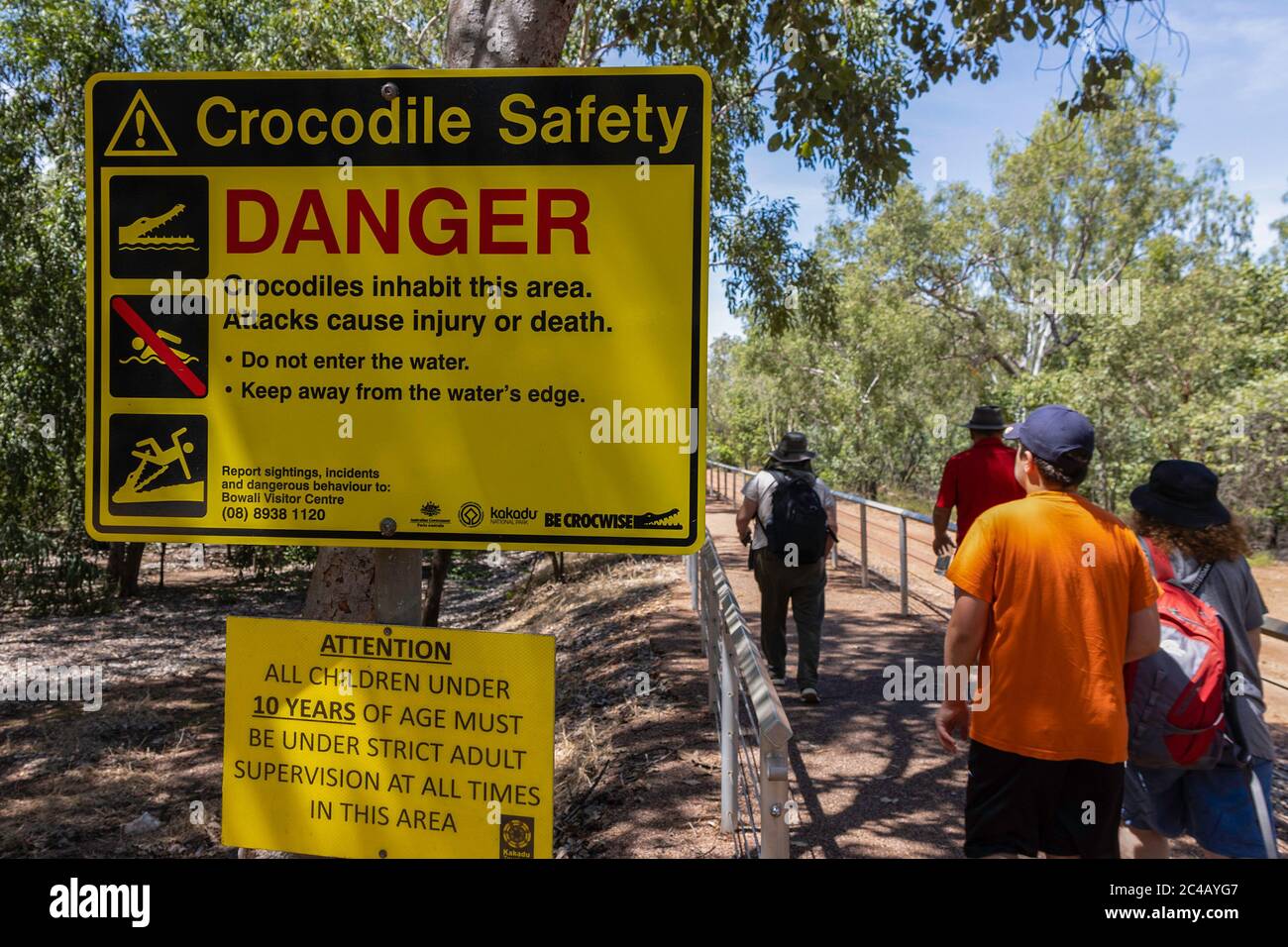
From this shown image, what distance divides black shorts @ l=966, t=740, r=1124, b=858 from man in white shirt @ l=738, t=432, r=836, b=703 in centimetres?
348

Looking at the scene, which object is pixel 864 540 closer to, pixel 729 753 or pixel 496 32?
pixel 729 753

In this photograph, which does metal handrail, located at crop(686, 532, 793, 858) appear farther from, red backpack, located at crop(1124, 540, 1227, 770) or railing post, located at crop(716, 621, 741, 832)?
red backpack, located at crop(1124, 540, 1227, 770)

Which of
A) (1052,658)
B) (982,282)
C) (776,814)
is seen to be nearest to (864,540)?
(1052,658)

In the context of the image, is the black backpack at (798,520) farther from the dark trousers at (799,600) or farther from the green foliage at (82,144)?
the green foliage at (82,144)

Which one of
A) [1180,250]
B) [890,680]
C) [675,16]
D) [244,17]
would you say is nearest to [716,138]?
[675,16]

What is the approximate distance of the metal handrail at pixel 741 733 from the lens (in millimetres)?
2408

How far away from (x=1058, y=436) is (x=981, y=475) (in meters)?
3.17

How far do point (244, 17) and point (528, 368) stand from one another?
46.2 feet

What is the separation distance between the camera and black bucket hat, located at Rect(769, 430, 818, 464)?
21.5ft
